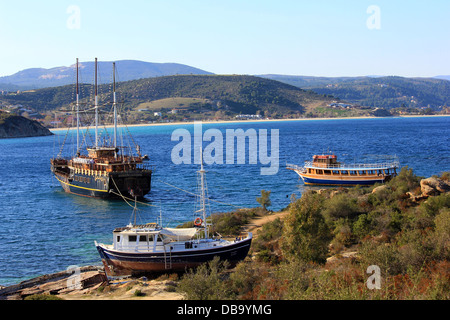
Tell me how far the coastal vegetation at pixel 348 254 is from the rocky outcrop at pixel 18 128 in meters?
177

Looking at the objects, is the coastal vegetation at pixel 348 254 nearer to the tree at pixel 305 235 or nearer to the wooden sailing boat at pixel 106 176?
the tree at pixel 305 235

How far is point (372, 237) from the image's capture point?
25453mm

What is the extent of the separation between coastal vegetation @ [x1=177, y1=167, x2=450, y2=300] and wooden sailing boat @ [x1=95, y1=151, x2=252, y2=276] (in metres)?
0.95

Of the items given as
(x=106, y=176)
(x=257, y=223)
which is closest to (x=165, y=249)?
(x=257, y=223)

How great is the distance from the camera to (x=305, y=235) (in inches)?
897

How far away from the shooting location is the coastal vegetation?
52.1 feet

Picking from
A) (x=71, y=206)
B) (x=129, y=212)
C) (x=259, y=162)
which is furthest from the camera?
(x=259, y=162)

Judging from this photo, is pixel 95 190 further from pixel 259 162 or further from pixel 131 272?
pixel 259 162

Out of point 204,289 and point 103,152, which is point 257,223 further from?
point 103,152

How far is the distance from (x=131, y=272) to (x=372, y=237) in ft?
44.2
